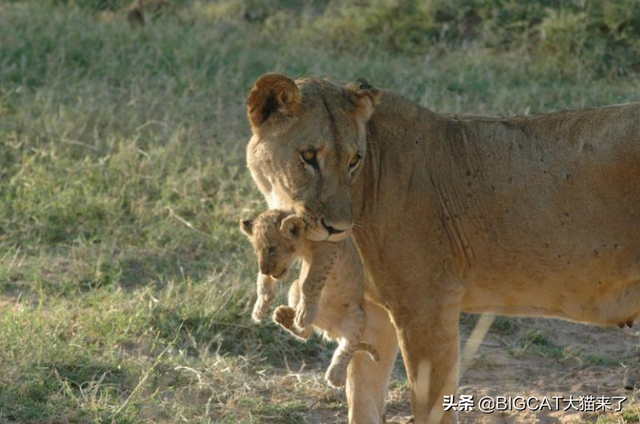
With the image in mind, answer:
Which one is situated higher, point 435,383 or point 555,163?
point 555,163

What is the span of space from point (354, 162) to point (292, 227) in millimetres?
386

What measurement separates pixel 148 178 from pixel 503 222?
3296 mm

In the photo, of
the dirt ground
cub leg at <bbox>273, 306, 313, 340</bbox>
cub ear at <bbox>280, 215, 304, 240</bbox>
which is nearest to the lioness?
cub ear at <bbox>280, 215, 304, 240</bbox>

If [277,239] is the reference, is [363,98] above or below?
above

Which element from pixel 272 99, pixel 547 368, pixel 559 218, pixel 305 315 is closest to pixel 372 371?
pixel 305 315

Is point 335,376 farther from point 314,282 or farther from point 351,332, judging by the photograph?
point 314,282

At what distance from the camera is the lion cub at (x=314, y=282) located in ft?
14.1

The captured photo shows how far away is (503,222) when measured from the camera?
4.75 metres

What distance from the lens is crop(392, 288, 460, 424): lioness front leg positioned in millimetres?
4617

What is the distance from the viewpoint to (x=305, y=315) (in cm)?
440

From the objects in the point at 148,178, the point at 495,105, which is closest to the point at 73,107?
the point at 148,178

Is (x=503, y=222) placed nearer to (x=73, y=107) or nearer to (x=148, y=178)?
(x=148, y=178)

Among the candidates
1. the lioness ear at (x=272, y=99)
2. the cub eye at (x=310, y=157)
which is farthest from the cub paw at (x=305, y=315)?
the lioness ear at (x=272, y=99)

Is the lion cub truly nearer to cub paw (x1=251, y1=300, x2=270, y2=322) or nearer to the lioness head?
cub paw (x1=251, y1=300, x2=270, y2=322)
